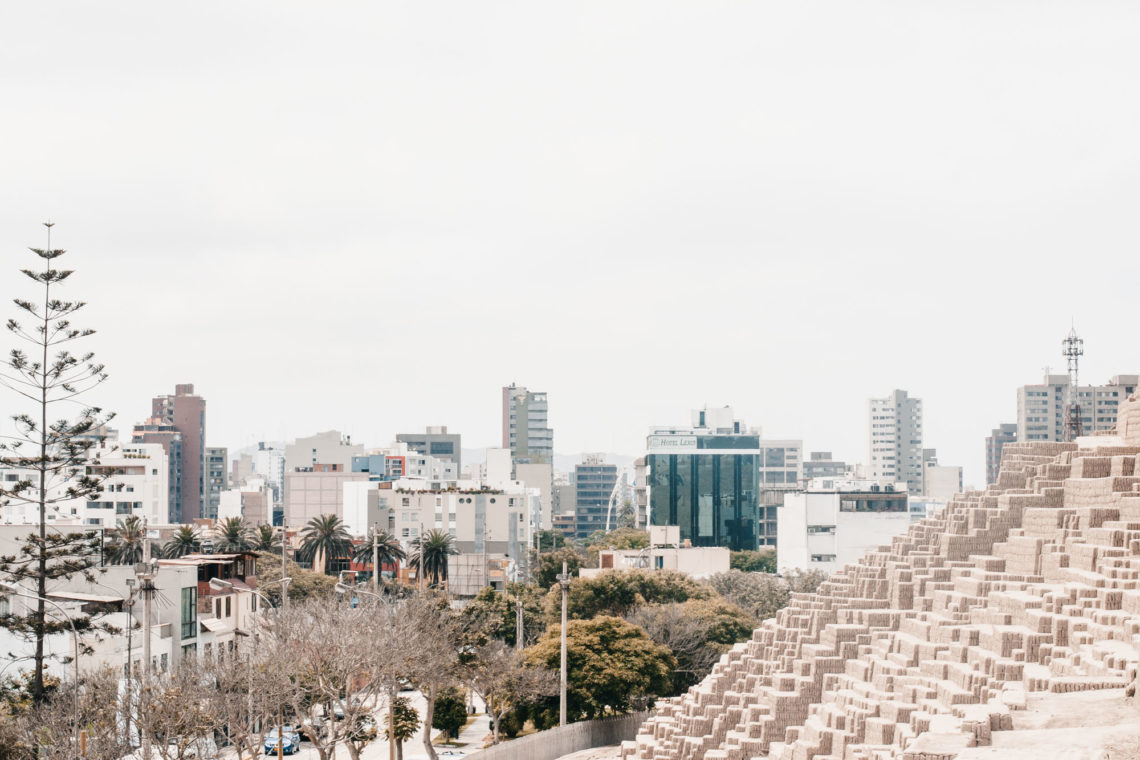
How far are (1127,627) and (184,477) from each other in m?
154

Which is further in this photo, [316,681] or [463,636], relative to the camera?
[463,636]

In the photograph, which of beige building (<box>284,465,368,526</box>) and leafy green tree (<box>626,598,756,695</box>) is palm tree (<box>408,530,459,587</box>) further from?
beige building (<box>284,465,368,526</box>)

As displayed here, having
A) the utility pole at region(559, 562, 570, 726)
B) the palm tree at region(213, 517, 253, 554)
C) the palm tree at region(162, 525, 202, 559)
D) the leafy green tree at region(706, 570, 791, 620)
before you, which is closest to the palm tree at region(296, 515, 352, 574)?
the palm tree at region(213, 517, 253, 554)

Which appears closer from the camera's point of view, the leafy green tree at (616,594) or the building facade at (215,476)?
the leafy green tree at (616,594)

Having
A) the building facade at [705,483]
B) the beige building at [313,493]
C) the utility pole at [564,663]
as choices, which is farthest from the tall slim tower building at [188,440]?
the utility pole at [564,663]

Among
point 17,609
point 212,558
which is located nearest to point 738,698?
point 17,609

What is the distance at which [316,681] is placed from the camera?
42.5 metres

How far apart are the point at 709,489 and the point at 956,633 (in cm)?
11598

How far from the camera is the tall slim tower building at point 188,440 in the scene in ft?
571

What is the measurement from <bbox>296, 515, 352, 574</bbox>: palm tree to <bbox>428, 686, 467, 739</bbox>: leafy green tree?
4027 cm

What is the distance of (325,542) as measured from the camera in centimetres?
9625

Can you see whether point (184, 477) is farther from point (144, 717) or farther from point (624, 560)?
point (144, 717)

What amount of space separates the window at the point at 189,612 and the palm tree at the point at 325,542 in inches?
1409

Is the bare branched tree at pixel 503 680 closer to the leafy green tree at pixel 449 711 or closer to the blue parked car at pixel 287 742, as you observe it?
the leafy green tree at pixel 449 711
